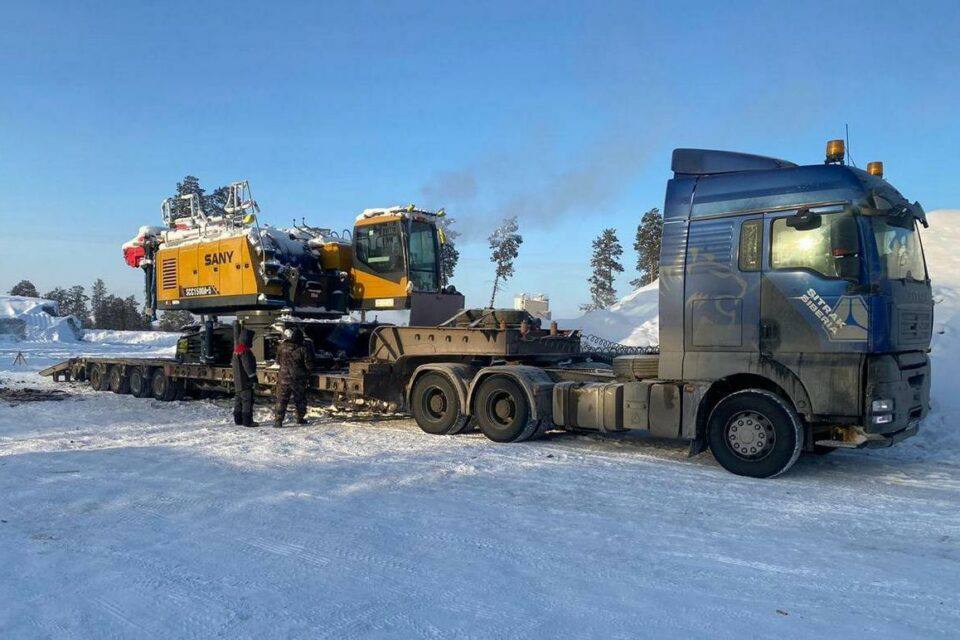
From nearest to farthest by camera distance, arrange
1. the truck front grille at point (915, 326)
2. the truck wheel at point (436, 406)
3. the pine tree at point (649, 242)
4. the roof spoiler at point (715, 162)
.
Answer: the truck front grille at point (915, 326), the roof spoiler at point (715, 162), the truck wheel at point (436, 406), the pine tree at point (649, 242)

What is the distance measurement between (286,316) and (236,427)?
8.04 feet

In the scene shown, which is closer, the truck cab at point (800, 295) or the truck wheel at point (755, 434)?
the truck cab at point (800, 295)

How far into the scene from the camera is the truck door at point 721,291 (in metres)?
7.64

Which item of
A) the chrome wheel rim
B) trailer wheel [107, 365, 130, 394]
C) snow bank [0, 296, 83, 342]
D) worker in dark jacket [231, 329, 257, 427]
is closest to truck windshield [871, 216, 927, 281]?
the chrome wheel rim

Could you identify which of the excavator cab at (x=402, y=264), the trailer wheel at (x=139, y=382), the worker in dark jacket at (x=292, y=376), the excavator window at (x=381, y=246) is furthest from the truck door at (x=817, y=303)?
the trailer wheel at (x=139, y=382)

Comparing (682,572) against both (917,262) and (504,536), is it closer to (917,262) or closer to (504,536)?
(504,536)

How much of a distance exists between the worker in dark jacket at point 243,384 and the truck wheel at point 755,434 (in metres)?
7.31

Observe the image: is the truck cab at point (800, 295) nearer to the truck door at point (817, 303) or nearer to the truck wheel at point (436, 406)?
the truck door at point (817, 303)

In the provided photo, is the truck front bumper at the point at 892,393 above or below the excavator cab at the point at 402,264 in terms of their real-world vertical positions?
below

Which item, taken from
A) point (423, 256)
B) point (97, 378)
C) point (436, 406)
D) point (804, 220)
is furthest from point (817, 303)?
point (97, 378)

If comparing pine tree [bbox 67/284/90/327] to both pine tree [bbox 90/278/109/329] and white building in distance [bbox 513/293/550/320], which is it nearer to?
pine tree [bbox 90/278/109/329]

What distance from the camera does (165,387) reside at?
49.4ft

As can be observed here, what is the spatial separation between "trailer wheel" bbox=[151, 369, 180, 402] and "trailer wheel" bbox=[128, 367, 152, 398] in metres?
0.36

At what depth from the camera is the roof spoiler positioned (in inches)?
321
